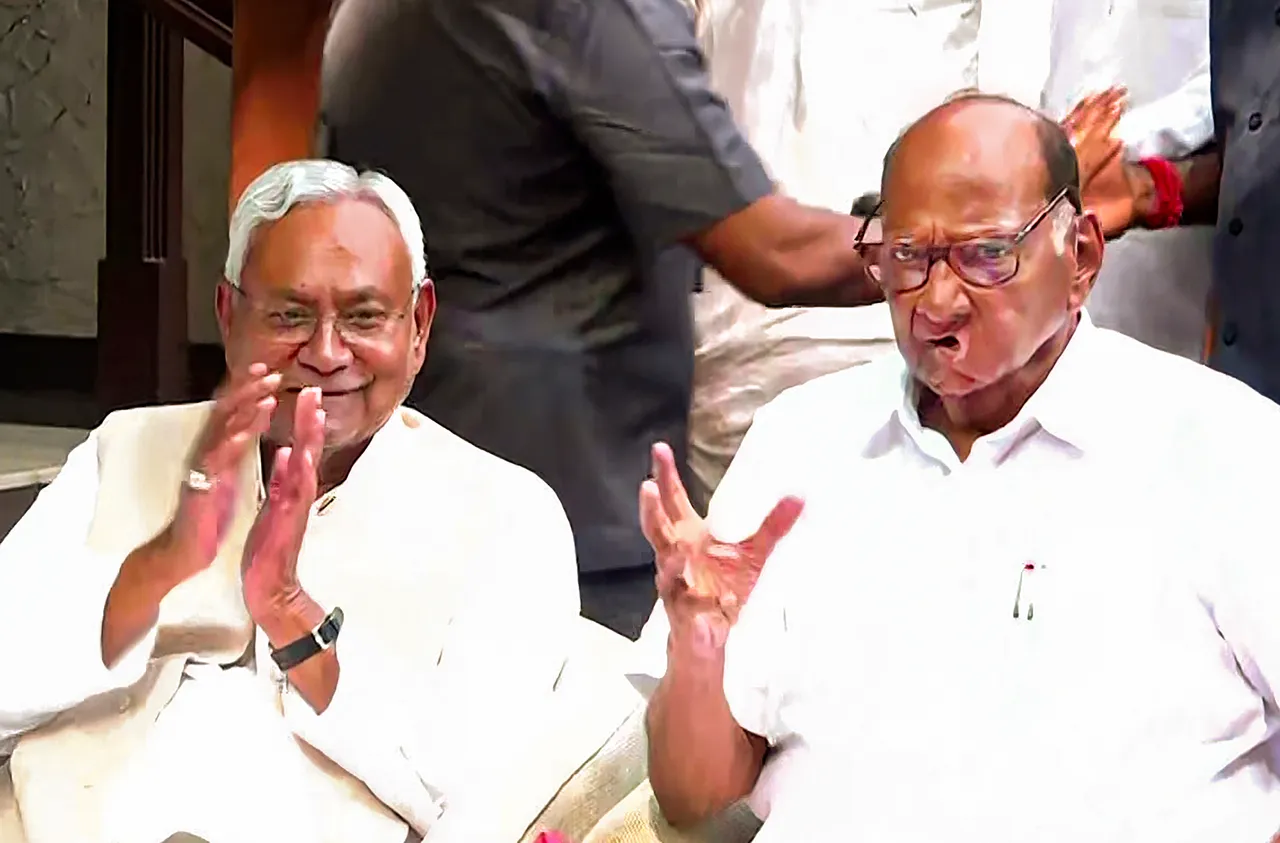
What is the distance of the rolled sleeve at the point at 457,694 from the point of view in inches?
55.2

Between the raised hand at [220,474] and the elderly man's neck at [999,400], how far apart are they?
64 centimetres

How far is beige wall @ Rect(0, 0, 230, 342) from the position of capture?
247 cm

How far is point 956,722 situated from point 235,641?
0.74 meters

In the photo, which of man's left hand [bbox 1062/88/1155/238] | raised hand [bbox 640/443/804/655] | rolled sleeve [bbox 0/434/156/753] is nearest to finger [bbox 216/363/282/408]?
rolled sleeve [bbox 0/434/156/753]

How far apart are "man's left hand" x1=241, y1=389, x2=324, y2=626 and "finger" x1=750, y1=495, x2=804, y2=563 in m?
0.42

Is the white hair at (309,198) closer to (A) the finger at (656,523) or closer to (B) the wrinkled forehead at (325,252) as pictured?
(B) the wrinkled forehead at (325,252)

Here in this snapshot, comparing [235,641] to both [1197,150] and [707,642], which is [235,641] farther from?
[1197,150]

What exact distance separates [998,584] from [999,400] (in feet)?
0.54

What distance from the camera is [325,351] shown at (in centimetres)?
144

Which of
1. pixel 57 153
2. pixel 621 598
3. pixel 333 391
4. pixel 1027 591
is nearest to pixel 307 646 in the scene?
pixel 333 391

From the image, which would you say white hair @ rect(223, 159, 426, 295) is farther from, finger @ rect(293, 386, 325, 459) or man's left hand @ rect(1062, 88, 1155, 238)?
man's left hand @ rect(1062, 88, 1155, 238)

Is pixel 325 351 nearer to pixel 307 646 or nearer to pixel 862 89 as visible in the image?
pixel 307 646

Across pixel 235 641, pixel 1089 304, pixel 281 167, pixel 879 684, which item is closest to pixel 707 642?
pixel 879 684

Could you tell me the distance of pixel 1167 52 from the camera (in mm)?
1770
